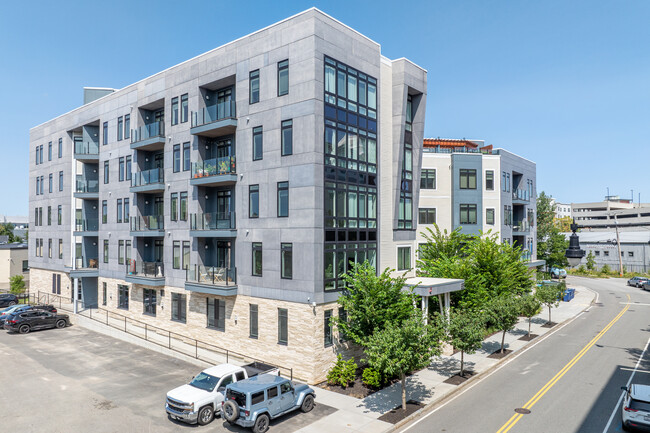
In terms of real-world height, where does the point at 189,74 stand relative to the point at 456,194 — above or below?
above

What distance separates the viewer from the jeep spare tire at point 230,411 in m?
16.2

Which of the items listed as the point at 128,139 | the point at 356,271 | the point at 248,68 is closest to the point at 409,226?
the point at 356,271

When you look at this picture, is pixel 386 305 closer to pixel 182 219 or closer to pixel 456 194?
pixel 182 219

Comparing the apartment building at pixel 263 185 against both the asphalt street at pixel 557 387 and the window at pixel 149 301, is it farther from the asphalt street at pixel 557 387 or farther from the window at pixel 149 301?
the asphalt street at pixel 557 387

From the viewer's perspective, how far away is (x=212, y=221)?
27000mm

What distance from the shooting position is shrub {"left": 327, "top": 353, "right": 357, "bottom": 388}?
69.8 ft

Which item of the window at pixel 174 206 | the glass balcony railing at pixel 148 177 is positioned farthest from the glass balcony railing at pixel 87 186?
the window at pixel 174 206

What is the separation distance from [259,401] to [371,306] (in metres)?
6.80

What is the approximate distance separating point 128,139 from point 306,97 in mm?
18774

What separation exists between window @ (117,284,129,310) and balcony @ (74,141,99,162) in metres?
11.8

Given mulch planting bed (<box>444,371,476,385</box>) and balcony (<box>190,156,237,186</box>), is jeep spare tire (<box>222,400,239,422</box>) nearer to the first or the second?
mulch planting bed (<box>444,371,476,385</box>)

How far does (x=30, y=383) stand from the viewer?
21.5 m

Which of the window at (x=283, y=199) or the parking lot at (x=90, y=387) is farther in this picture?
the window at (x=283, y=199)

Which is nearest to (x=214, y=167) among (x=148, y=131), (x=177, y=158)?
(x=177, y=158)
